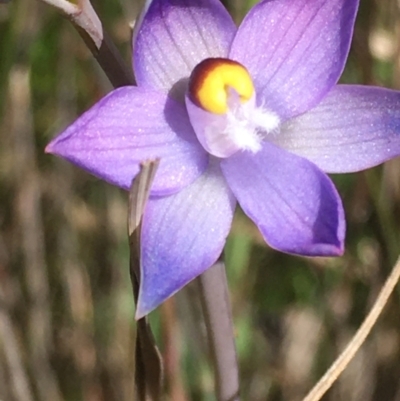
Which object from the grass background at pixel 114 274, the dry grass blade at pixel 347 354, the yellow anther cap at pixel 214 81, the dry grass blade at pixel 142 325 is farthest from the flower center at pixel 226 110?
the grass background at pixel 114 274

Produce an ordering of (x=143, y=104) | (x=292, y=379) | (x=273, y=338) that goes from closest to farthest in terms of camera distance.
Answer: (x=143, y=104) < (x=292, y=379) < (x=273, y=338)

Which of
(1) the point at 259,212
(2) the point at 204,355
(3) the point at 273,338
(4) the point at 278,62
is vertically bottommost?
(3) the point at 273,338

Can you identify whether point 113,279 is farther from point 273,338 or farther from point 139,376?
point 139,376

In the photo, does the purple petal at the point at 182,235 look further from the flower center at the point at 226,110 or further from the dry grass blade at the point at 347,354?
the dry grass blade at the point at 347,354

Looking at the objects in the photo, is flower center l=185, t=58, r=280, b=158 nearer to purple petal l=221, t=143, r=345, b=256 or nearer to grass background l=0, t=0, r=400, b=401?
purple petal l=221, t=143, r=345, b=256

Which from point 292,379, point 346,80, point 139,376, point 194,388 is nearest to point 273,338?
point 292,379

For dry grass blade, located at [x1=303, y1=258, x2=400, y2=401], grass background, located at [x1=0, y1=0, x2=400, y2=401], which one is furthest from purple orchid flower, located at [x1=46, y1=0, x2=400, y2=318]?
grass background, located at [x1=0, y1=0, x2=400, y2=401]

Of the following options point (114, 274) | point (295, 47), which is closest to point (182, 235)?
point (295, 47)
